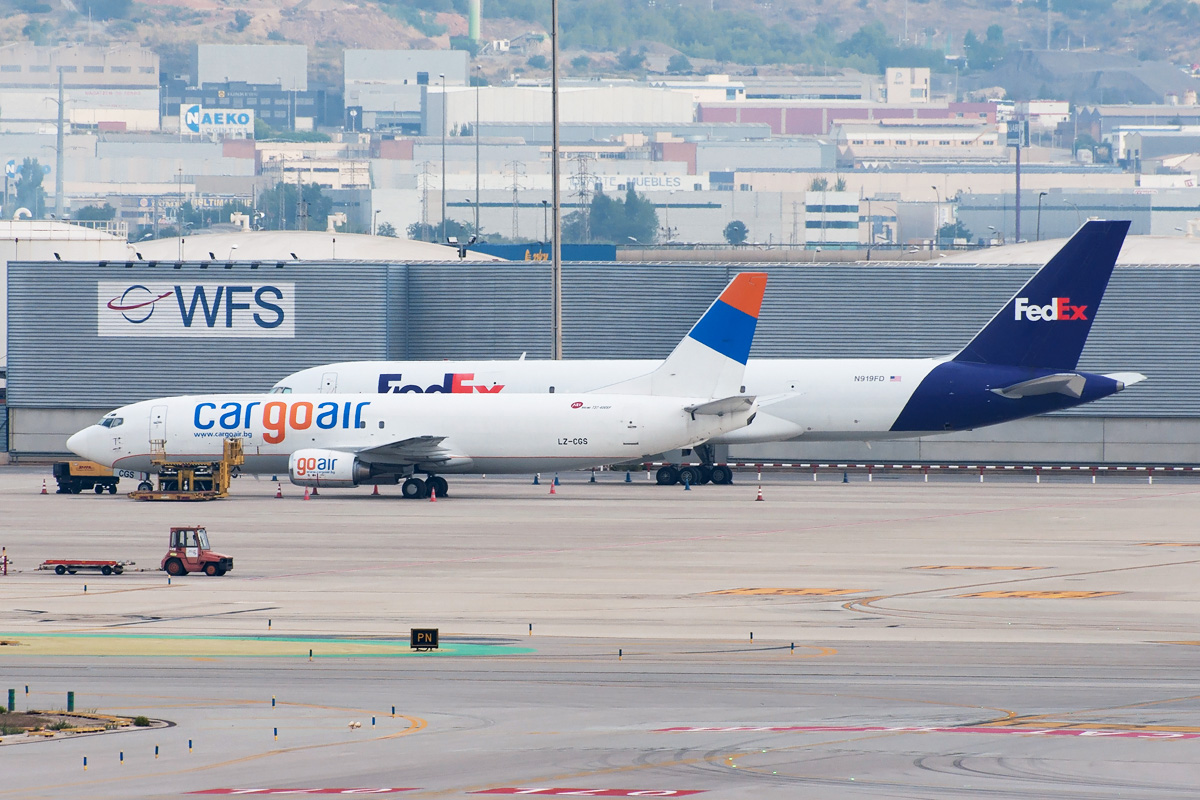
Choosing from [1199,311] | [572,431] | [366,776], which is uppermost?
[1199,311]

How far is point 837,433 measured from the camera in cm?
6012

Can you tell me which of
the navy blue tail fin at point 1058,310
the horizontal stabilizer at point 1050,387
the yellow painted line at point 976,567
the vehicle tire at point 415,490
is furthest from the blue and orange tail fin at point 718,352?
the yellow painted line at point 976,567

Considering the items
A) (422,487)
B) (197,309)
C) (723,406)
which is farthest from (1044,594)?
(197,309)

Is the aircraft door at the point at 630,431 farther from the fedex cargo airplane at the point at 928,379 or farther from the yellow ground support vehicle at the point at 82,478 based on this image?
the yellow ground support vehicle at the point at 82,478

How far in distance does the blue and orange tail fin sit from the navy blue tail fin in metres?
8.38

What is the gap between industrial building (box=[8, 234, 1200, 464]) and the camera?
68.5m

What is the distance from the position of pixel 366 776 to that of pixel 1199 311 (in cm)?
5610

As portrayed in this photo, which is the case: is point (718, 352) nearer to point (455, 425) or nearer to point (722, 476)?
point (722, 476)

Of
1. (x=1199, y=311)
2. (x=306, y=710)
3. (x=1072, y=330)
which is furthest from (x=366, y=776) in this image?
(x=1199, y=311)

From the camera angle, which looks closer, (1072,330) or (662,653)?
(662,653)

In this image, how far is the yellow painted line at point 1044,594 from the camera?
30797 millimetres

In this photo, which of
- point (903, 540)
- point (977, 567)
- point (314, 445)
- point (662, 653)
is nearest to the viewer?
point (662, 653)

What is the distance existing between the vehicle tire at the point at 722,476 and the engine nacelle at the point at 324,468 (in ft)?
42.7

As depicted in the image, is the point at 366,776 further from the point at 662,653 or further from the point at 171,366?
the point at 171,366
